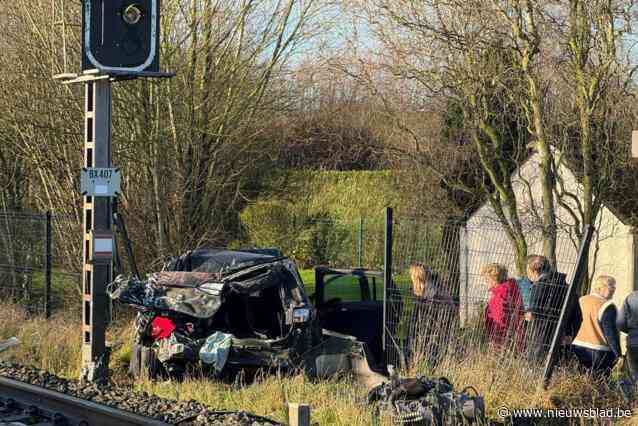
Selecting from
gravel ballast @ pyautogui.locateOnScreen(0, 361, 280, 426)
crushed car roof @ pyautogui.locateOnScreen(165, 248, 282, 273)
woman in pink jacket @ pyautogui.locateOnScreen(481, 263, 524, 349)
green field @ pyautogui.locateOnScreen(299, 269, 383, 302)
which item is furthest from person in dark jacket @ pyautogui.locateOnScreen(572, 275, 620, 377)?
gravel ballast @ pyautogui.locateOnScreen(0, 361, 280, 426)

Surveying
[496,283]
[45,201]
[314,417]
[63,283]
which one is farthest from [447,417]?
[45,201]

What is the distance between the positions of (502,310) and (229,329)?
2983 mm

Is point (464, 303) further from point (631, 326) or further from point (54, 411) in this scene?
point (54, 411)

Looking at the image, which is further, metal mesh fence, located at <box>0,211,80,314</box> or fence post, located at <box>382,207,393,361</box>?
metal mesh fence, located at <box>0,211,80,314</box>

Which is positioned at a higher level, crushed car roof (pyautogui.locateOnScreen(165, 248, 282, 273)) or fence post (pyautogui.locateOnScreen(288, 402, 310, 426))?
crushed car roof (pyautogui.locateOnScreen(165, 248, 282, 273))

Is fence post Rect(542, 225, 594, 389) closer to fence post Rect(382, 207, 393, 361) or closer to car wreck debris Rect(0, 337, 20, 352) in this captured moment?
fence post Rect(382, 207, 393, 361)

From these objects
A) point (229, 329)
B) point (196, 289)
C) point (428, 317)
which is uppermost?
point (196, 289)

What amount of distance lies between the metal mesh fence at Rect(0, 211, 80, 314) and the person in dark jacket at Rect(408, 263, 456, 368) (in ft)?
24.0

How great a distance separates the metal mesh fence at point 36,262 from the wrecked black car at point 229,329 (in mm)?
5615

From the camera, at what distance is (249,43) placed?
16625 millimetres

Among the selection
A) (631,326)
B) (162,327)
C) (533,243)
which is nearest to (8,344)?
(162,327)

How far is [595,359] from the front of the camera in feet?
33.0

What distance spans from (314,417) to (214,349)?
6.60 ft

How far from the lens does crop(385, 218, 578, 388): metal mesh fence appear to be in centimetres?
982
